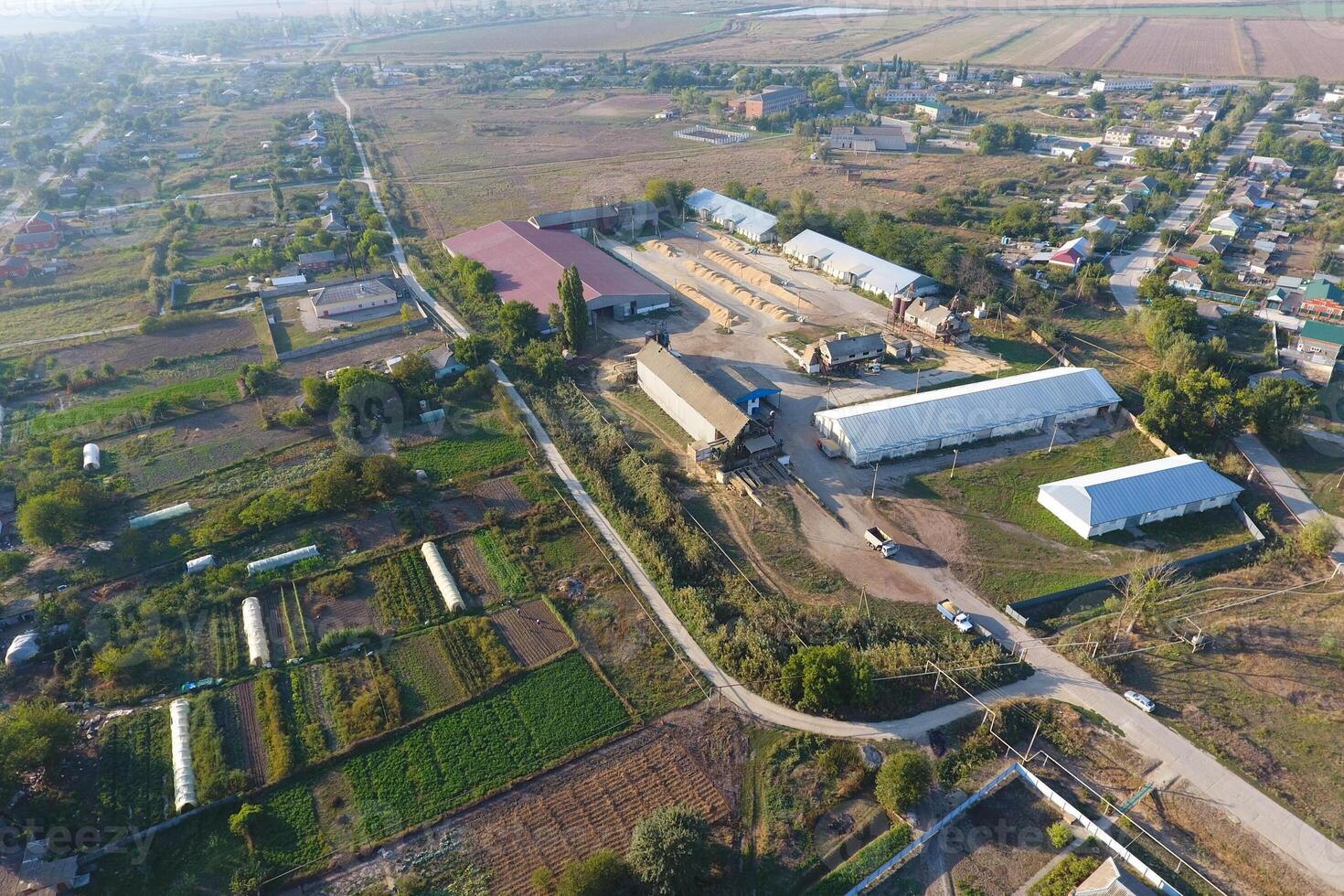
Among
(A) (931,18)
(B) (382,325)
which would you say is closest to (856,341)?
(B) (382,325)

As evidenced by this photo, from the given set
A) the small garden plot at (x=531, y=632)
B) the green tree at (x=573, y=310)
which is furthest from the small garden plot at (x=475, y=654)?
the green tree at (x=573, y=310)

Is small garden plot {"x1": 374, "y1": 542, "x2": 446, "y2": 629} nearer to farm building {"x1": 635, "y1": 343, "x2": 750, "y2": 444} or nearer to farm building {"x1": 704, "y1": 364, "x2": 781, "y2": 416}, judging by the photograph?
farm building {"x1": 635, "y1": 343, "x2": 750, "y2": 444}

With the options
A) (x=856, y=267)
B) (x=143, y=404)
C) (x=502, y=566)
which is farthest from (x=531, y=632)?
(x=856, y=267)

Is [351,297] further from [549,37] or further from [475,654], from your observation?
[549,37]

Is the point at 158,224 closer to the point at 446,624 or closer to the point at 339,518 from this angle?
the point at 339,518

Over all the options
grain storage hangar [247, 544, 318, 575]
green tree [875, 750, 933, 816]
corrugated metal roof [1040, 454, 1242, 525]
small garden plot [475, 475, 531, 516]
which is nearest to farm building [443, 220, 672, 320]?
small garden plot [475, 475, 531, 516]

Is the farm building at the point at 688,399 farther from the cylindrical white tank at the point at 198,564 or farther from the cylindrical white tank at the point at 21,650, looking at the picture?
the cylindrical white tank at the point at 21,650
